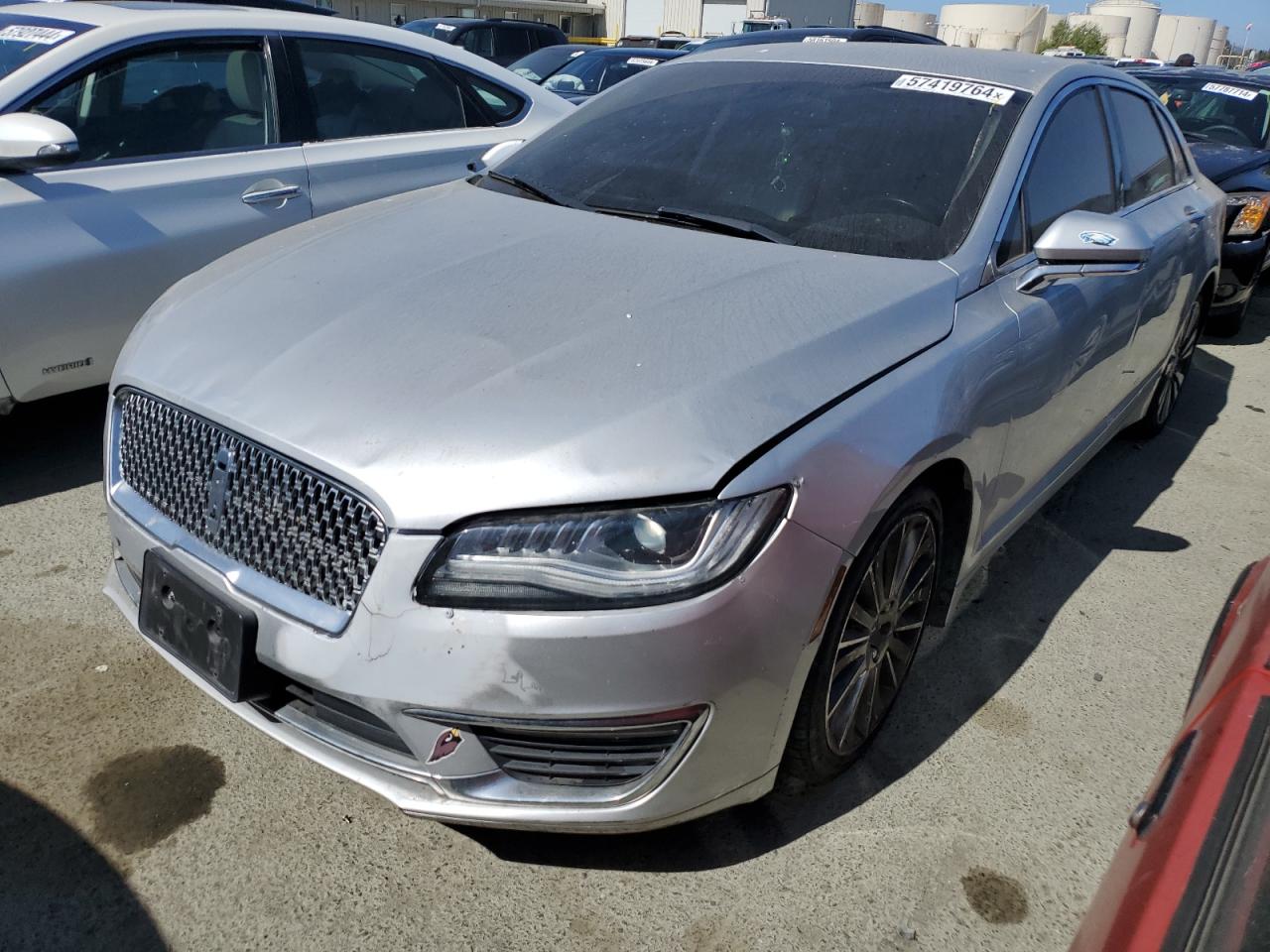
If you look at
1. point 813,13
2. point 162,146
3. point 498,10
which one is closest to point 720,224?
point 162,146

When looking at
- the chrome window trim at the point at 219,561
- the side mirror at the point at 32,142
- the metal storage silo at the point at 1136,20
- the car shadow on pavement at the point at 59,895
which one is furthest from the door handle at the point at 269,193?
the metal storage silo at the point at 1136,20

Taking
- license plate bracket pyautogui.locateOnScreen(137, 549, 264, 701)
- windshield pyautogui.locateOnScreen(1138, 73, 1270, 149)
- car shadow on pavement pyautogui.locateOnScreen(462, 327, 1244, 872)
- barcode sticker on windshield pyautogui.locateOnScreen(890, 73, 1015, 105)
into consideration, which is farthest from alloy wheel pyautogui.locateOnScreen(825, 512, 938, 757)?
windshield pyautogui.locateOnScreen(1138, 73, 1270, 149)

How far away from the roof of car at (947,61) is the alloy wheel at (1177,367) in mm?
1487

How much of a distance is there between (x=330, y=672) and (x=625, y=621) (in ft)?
1.77

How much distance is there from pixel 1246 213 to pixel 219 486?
21.7ft

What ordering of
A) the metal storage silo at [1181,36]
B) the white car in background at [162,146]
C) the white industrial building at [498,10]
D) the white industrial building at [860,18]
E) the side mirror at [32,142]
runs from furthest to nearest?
1. the metal storage silo at [1181,36]
2. the white industrial building at [498,10]
3. the white industrial building at [860,18]
4. the white car in background at [162,146]
5. the side mirror at [32,142]

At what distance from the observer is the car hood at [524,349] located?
5.84 ft

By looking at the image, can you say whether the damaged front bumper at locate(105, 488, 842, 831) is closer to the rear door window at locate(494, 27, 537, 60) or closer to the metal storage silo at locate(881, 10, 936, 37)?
the rear door window at locate(494, 27, 537, 60)

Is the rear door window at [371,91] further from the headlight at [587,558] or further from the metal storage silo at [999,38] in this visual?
the metal storage silo at [999,38]

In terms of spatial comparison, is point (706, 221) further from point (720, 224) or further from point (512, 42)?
point (512, 42)

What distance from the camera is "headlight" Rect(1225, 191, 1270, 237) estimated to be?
20.9 feet

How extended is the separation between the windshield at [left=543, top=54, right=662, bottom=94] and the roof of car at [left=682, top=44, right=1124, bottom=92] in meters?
7.27

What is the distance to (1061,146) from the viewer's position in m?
3.01


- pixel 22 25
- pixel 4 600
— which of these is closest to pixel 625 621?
pixel 4 600
